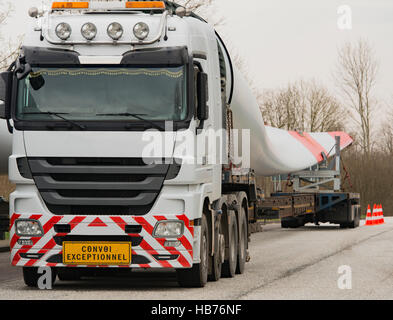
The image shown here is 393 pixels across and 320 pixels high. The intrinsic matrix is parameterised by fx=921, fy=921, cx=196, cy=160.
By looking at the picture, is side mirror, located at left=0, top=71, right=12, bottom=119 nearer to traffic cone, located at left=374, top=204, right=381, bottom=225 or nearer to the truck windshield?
the truck windshield

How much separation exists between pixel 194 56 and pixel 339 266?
18.2 ft

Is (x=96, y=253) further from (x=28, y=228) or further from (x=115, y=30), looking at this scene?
(x=115, y=30)

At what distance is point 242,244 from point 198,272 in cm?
318

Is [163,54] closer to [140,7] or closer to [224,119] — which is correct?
[140,7]

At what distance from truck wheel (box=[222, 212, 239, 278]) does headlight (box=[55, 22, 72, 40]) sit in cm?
390

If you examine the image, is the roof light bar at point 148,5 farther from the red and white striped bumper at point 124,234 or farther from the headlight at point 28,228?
the headlight at point 28,228

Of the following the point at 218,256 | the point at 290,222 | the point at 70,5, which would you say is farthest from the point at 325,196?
the point at 70,5

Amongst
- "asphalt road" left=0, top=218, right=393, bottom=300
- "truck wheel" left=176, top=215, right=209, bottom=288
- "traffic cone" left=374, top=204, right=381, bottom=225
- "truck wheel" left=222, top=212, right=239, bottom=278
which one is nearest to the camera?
"asphalt road" left=0, top=218, right=393, bottom=300

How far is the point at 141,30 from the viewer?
37.0ft

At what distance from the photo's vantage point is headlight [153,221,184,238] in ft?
36.2

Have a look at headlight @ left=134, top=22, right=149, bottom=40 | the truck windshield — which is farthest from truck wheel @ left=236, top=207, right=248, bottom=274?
headlight @ left=134, top=22, right=149, bottom=40

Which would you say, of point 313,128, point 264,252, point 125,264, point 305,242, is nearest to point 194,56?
point 125,264

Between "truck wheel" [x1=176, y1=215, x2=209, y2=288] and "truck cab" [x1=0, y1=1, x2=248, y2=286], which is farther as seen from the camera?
"truck wheel" [x1=176, y1=215, x2=209, y2=288]

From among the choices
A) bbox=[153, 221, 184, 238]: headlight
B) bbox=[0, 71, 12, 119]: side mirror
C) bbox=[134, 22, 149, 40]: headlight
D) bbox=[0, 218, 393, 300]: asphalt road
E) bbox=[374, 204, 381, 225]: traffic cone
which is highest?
bbox=[134, 22, 149, 40]: headlight
